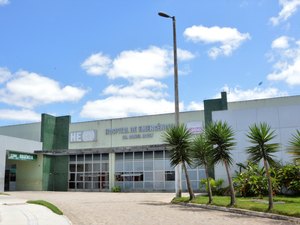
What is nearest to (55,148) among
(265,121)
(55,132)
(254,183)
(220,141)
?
(55,132)

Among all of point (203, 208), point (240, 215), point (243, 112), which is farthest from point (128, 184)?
point (240, 215)

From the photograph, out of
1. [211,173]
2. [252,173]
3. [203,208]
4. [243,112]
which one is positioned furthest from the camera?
[211,173]

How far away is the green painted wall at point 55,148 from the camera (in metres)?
40.2

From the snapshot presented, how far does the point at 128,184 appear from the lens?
3650 cm

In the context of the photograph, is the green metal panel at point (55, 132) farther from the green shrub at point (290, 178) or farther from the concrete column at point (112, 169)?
the green shrub at point (290, 178)

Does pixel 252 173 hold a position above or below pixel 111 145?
below

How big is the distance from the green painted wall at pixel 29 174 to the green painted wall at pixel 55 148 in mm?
532

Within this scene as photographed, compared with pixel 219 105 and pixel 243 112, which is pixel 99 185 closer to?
pixel 219 105

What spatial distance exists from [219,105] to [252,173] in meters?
11.3

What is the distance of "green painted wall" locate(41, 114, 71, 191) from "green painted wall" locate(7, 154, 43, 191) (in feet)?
1.75

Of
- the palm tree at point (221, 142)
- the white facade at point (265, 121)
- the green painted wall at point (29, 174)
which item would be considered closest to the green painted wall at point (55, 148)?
the green painted wall at point (29, 174)

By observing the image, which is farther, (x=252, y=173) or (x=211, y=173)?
(x=211, y=173)

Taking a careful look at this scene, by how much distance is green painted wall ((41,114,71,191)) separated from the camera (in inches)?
1581

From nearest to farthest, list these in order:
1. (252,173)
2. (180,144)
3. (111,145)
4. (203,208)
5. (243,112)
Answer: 1. (203,208)
2. (180,144)
3. (252,173)
4. (243,112)
5. (111,145)
